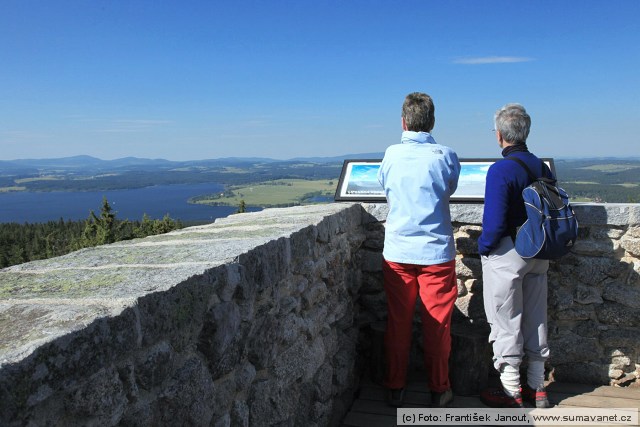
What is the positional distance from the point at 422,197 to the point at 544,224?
2.39ft

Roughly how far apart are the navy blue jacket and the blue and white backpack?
6 cm

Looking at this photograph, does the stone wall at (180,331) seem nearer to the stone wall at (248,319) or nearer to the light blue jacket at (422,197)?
the stone wall at (248,319)

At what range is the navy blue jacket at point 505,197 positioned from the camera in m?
2.96

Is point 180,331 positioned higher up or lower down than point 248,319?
higher up

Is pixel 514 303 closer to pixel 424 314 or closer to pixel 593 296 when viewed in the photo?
pixel 424 314

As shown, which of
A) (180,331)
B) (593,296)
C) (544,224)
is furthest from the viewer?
(593,296)

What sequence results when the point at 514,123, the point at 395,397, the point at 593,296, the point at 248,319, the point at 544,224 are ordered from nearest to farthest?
1. the point at 248,319
2. the point at 544,224
3. the point at 514,123
4. the point at 395,397
5. the point at 593,296

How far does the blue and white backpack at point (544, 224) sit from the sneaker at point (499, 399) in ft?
3.37

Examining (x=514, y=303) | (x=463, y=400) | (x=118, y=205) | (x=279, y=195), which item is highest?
(x=514, y=303)

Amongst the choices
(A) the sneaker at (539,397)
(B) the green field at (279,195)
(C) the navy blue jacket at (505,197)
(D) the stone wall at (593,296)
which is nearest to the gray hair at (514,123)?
(C) the navy blue jacket at (505,197)

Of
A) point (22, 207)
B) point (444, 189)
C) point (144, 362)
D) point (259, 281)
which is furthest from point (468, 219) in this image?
point (22, 207)

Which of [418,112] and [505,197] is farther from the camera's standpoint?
[418,112]

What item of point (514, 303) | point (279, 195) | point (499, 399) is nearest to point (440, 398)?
point (499, 399)

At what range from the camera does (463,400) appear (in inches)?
137
